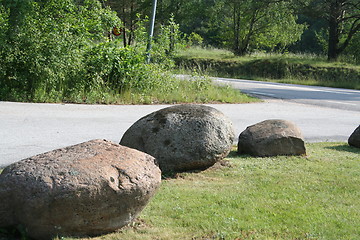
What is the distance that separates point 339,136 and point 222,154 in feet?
16.8

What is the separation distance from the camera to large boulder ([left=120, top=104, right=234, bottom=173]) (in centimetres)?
657

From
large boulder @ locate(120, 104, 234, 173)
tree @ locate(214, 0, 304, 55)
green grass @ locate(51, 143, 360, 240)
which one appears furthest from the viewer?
tree @ locate(214, 0, 304, 55)

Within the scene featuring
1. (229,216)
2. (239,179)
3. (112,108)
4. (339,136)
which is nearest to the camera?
(229,216)

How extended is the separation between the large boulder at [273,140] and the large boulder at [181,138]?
3.99 ft

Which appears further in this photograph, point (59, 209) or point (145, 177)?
point (145, 177)

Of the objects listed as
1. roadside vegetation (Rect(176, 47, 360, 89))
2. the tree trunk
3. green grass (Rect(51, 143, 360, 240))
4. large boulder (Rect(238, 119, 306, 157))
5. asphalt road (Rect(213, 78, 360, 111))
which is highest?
the tree trunk

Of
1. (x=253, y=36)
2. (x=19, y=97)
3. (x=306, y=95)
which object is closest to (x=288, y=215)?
(x=19, y=97)

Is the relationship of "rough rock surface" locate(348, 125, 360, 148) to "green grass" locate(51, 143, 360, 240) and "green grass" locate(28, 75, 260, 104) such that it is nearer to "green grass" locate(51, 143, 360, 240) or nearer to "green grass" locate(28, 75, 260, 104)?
"green grass" locate(51, 143, 360, 240)

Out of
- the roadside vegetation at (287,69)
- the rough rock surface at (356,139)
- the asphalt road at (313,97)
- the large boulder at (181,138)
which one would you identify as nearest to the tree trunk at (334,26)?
the roadside vegetation at (287,69)

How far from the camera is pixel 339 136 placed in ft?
36.2

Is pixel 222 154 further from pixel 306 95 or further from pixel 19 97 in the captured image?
pixel 306 95

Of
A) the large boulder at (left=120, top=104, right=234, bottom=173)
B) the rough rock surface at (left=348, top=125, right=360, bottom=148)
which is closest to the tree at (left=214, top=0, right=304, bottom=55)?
the rough rock surface at (left=348, top=125, right=360, bottom=148)

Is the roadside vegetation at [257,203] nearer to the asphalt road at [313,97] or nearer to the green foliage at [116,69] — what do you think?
the green foliage at [116,69]

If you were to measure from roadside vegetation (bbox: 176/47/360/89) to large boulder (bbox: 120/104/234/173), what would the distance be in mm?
19459
